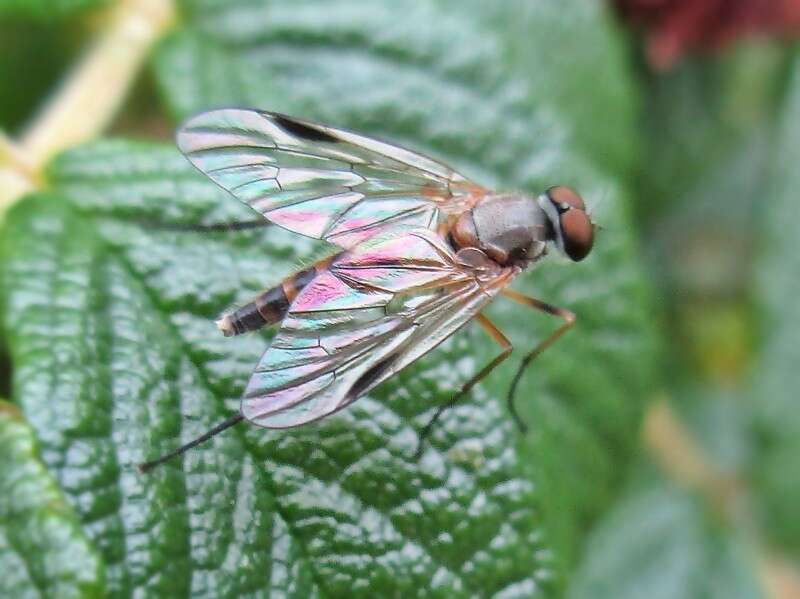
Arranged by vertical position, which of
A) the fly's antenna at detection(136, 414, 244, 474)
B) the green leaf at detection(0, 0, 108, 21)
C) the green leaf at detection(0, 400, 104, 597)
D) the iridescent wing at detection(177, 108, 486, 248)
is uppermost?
the green leaf at detection(0, 0, 108, 21)

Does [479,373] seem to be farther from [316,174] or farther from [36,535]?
[36,535]

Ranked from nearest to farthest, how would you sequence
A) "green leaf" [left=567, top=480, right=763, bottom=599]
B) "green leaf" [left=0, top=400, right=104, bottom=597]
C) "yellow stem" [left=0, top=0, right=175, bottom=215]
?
"green leaf" [left=0, top=400, right=104, bottom=597]
"yellow stem" [left=0, top=0, right=175, bottom=215]
"green leaf" [left=567, top=480, right=763, bottom=599]

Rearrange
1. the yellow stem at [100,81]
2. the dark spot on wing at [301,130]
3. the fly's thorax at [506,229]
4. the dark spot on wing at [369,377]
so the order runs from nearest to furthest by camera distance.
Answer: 1. the dark spot on wing at [369,377]
2. the dark spot on wing at [301,130]
3. the fly's thorax at [506,229]
4. the yellow stem at [100,81]

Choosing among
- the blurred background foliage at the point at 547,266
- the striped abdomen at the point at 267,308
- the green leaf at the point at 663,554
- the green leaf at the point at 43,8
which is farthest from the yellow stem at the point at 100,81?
the green leaf at the point at 663,554

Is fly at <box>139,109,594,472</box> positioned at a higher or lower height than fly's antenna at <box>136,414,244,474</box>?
higher

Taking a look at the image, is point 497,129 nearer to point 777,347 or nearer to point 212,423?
point 212,423

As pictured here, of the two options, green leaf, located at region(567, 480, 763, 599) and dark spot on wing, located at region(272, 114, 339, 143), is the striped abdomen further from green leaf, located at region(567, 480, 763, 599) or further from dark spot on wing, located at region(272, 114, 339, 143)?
green leaf, located at region(567, 480, 763, 599)

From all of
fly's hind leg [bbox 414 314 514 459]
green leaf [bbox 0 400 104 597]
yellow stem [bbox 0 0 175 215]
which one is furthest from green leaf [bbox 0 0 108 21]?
fly's hind leg [bbox 414 314 514 459]

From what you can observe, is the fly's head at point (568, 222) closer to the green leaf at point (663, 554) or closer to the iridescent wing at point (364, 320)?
the iridescent wing at point (364, 320)
